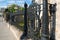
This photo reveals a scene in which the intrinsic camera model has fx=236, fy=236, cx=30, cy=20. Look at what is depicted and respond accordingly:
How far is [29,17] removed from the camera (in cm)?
741

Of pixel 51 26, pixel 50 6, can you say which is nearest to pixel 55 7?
pixel 50 6

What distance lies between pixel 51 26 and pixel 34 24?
0.94 m

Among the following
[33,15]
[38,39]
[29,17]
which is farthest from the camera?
[29,17]

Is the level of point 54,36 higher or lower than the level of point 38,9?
lower

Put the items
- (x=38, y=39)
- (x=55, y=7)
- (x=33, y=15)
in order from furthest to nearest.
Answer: (x=33, y=15), (x=38, y=39), (x=55, y=7)

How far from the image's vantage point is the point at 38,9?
20.7 feet

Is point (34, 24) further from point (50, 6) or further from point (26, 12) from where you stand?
point (50, 6)

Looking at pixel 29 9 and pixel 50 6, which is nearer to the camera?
pixel 50 6

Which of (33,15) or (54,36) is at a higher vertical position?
(33,15)

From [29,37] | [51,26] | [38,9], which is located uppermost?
[38,9]

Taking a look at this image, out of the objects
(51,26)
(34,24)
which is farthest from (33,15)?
(51,26)

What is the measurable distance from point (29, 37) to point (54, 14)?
4.91 feet

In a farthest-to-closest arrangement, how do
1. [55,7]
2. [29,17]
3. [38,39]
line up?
[29,17] → [38,39] → [55,7]

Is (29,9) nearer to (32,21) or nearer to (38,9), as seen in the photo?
(32,21)
